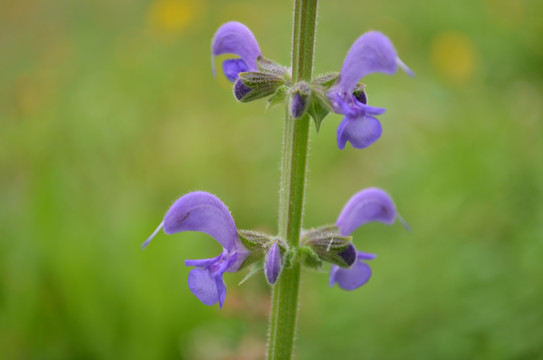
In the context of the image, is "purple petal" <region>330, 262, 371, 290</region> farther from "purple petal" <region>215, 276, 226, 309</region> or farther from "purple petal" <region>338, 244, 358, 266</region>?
"purple petal" <region>215, 276, 226, 309</region>

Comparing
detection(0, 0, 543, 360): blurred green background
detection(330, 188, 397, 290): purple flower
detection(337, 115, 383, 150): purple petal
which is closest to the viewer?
detection(337, 115, 383, 150): purple petal

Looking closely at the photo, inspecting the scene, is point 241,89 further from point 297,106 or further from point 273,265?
point 273,265

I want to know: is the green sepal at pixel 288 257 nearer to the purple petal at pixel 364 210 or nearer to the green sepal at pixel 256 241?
the green sepal at pixel 256 241

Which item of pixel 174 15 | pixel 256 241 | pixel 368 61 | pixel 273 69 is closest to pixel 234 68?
pixel 273 69

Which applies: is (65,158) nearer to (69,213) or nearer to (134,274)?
(69,213)

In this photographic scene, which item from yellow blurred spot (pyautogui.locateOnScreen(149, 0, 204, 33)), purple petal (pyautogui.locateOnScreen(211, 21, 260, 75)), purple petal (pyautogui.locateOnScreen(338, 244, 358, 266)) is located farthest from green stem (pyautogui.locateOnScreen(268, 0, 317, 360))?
yellow blurred spot (pyautogui.locateOnScreen(149, 0, 204, 33))

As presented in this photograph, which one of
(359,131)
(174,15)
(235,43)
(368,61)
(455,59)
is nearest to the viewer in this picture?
(359,131)
